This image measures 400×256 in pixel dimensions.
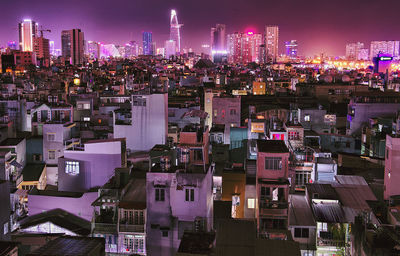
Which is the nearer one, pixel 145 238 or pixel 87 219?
pixel 145 238

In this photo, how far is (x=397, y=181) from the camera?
11.7 meters

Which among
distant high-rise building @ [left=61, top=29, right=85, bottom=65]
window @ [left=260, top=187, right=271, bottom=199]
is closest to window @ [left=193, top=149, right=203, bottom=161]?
window @ [left=260, top=187, right=271, bottom=199]

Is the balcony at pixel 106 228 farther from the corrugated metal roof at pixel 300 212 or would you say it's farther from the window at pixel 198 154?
the corrugated metal roof at pixel 300 212

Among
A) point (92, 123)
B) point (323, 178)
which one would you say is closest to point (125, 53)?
point (92, 123)

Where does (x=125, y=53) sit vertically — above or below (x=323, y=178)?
above

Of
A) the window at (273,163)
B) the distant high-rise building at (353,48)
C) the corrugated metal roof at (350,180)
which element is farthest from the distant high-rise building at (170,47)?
the window at (273,163)

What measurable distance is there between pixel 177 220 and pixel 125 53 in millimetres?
149540

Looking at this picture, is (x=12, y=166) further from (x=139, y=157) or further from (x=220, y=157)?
(x=220, y=157)

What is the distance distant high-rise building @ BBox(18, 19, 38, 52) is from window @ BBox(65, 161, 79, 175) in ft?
344

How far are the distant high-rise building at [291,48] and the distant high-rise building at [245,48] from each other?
41.9 feet

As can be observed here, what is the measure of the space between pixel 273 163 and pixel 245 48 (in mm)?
133276

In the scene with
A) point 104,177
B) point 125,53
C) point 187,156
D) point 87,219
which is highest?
point 125,53

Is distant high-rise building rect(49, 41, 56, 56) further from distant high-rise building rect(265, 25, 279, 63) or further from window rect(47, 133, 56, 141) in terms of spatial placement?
window rect(47, 133, 56, 141)

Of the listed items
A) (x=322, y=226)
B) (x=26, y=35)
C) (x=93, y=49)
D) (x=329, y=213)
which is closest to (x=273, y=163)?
(x=329, y=213)
